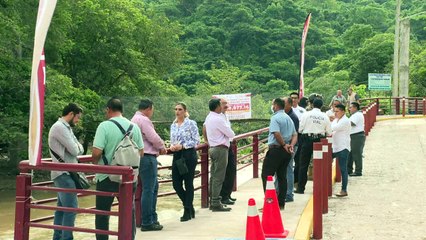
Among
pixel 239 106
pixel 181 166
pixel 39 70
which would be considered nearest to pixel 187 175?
pixel 181 166

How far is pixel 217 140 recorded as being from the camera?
9.48 meters

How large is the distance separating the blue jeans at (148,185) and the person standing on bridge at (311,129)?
3.81 m

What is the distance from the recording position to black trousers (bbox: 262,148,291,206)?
9609 mm

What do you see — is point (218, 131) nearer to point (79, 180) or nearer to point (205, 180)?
point (205, 180)

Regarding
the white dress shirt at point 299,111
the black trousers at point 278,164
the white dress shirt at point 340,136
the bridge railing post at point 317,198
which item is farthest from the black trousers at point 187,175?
the white dress shirt at point 340,136

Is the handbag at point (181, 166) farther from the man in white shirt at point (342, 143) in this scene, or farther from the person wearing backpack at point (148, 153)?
the man in white shirt at point (342, 143)

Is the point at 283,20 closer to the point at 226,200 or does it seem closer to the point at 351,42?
the point at 351,42

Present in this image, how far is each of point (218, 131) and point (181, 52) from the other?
115 feet

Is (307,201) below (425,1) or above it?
below

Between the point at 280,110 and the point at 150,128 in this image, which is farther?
Result: the point at 280,110

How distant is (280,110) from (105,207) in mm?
3828

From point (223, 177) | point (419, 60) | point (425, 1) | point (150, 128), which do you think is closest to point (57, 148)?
point (150, 128)

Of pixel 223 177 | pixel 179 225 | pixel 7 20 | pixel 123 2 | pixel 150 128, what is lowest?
pixel 179 225

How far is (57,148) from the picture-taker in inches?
270
